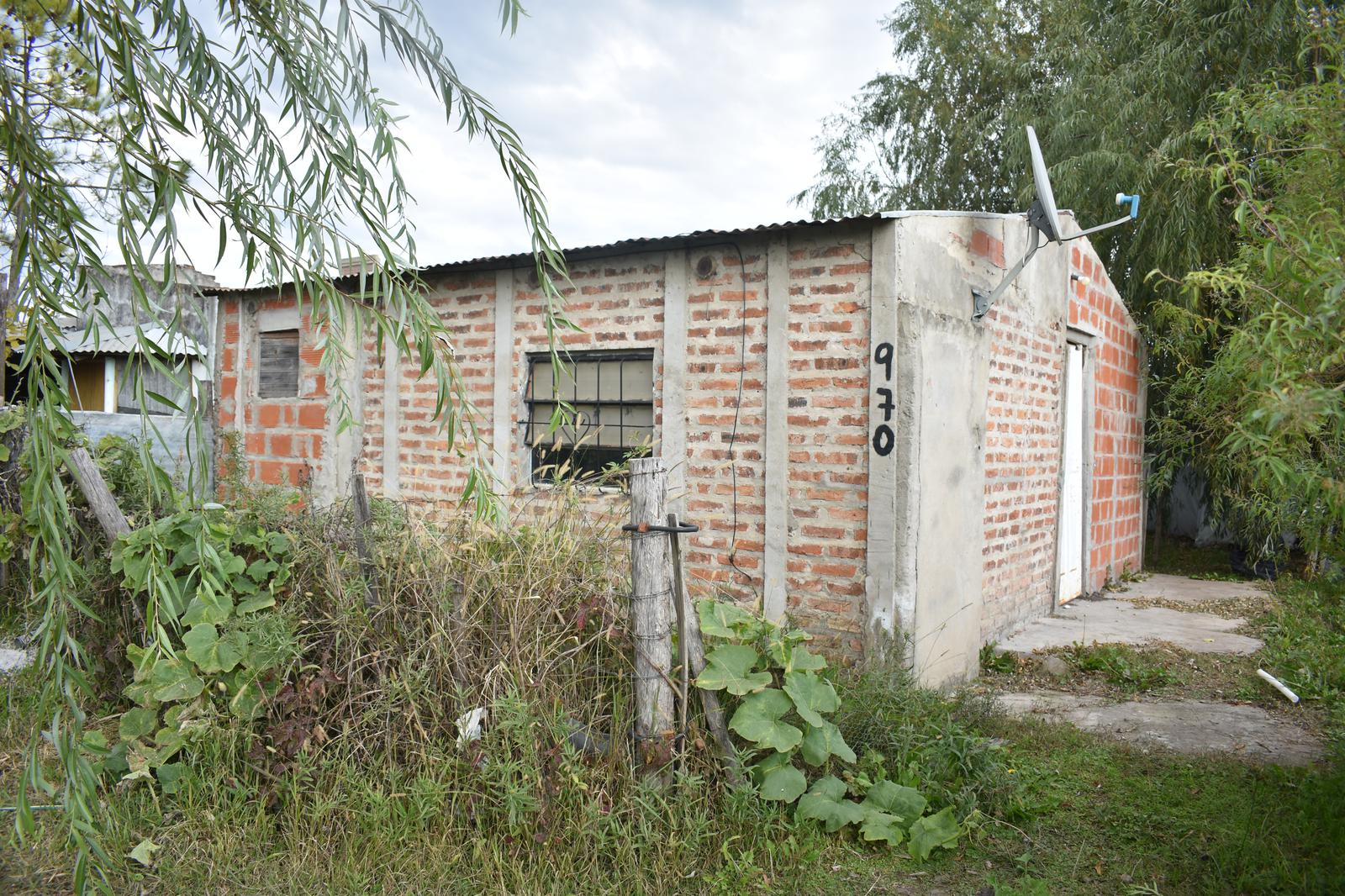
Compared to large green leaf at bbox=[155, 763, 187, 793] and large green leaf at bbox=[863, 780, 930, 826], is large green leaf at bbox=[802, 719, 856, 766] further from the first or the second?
large green leaf at bbox=[155, 763, 187, 793]

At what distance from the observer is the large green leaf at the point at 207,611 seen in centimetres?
390

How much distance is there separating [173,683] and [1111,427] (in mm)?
9612

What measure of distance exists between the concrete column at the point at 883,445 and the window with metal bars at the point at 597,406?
Answer: 72.1 inches

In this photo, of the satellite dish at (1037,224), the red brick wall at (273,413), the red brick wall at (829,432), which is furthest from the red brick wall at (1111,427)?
the red brick wall at (273,413)

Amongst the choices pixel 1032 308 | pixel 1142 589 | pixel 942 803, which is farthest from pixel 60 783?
pixel 1142 589

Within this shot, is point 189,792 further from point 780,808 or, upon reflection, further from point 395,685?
point 780,808

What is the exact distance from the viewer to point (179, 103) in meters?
2.92

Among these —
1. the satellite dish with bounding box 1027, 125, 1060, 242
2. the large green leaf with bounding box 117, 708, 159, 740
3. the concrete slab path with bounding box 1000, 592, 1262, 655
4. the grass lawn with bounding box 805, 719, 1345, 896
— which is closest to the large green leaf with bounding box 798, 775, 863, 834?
the grass lawn with bounding box 805, 719, 1345, 896

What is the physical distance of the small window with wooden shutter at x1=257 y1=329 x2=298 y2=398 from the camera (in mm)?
8914

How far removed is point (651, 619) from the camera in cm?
362

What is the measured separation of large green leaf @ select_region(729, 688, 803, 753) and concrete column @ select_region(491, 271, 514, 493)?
424cm

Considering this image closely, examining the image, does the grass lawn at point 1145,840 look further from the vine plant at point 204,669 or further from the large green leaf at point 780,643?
the vine plant at point 204,669

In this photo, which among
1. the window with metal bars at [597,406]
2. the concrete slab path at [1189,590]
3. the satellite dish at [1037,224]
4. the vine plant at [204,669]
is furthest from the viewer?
the concrete slab path at [1189,590]

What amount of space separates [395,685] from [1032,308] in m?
6.33
